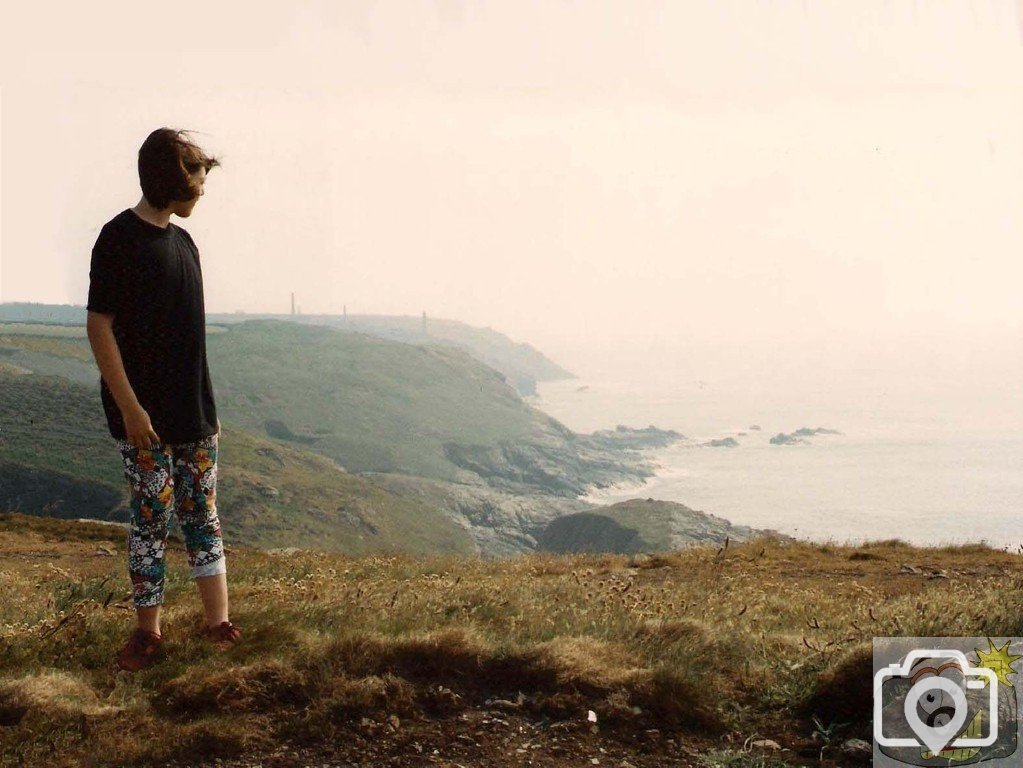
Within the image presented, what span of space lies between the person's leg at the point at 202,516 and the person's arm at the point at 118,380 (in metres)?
0.46

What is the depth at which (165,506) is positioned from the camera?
5594 mm

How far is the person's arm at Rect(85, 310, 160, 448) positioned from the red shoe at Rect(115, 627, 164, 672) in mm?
1406

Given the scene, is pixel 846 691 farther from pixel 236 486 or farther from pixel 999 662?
pixel 236 486

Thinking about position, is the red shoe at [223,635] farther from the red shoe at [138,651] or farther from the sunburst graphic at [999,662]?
the sunburst graphic at [999,662]

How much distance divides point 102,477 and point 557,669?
155046 millimetres

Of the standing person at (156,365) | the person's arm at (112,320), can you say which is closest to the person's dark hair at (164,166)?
the standing person at (156,365)

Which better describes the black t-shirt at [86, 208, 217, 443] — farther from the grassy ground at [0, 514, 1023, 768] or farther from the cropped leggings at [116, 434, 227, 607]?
the grassy ground at [0, 514, 1023, 768]

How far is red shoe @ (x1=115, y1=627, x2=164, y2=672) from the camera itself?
18.8 feet

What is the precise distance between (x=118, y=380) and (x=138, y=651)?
1.83 meters

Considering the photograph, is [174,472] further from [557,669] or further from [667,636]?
[667,636]

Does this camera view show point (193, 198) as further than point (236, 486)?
No

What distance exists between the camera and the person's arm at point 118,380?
17.0ft

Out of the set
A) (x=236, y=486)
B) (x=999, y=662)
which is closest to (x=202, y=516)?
(x=999, y=662)

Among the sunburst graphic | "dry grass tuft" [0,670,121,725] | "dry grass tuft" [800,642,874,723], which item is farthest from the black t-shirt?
the sunburst graphic
